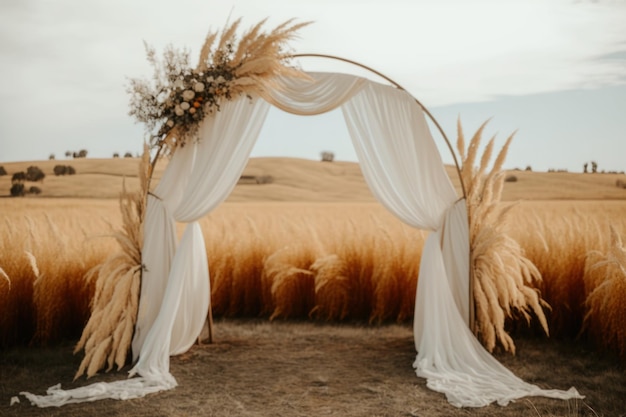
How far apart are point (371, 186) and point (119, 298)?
7.06ft

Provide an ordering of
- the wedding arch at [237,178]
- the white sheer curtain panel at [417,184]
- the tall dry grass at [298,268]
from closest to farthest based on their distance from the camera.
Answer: the wedding arch at [237,178] < the white sheer curtain panel at [417,184] < the tall dry grass at [298,268]

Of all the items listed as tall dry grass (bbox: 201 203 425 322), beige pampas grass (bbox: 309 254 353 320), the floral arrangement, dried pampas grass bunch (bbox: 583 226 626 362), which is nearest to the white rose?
the floral arrangement

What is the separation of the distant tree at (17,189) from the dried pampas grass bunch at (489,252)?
13.5 m

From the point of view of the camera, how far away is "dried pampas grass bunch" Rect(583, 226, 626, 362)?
430 cm

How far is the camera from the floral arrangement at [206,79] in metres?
4.51

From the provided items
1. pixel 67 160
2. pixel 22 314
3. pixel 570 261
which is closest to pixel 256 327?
pixel 22 314

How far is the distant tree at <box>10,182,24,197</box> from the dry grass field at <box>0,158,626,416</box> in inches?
362

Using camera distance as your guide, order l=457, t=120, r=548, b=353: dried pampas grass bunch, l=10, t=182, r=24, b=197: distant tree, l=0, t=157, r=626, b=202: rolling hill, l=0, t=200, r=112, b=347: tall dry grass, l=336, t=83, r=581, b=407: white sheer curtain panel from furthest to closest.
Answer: l=0, t=157, r=626, b=202: rolling hill
l=10, t=182, r=24, b=197: distant tree
l=0, t=200, r=112, b=347: tall dry grass
l=336, t=83, r=581, b=407: white sheer curtain panel
l=457, t=120, r=548, b=353: dried pampas grass bunch

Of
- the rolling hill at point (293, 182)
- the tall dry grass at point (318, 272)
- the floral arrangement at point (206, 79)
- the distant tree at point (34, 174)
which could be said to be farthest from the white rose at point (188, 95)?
the distant tree at point (34, 174)

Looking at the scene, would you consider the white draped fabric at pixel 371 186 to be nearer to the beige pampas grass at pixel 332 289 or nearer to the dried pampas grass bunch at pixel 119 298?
the dried pampas grass bunch at pixel 119 298

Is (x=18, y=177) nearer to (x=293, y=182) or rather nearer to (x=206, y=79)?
(x=293, y=182)

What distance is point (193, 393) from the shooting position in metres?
3.87

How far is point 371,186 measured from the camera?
4.78 metres

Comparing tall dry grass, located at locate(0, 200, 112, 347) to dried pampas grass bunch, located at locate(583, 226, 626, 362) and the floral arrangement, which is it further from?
dried pampas grass bunch, located at locate(583, 226, 626, 362)
